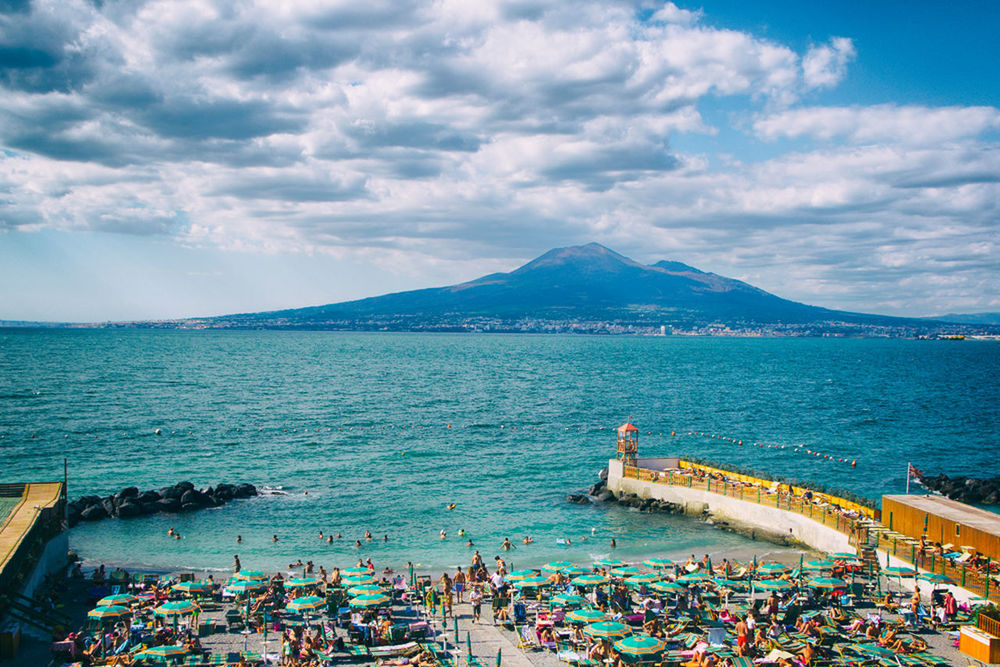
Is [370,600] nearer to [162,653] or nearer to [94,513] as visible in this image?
[162,653]

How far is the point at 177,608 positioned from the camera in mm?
23438

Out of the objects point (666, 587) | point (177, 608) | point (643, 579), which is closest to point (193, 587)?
point (177, 608)

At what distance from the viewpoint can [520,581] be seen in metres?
27.0

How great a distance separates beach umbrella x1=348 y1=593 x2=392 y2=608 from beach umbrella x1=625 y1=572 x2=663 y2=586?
8469mm

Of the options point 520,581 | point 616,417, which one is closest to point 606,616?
point 520,581

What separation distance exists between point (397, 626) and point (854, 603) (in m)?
14.9

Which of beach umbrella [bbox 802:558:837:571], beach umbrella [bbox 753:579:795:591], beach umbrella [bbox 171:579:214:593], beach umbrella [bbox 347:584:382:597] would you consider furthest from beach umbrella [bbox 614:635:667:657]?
beach umbrella [bbox 171:579:214:593]

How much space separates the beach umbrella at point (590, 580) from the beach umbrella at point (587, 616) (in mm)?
2535

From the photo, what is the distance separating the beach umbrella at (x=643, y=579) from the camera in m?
26.8

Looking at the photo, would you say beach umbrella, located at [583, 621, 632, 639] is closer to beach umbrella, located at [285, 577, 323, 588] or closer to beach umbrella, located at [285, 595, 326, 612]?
beach umbrella, located at [285, 595, 326, 612]

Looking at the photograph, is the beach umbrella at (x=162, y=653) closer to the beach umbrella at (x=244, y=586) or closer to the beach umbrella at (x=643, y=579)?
the beach umbrella at (x=244, y=586)

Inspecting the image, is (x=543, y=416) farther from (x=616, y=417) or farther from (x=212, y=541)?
(x=212, y=541)

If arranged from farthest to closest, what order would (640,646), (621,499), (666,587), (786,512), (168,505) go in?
(621,499) < (168,505) < (786,512) < (666,587) < (640,646)

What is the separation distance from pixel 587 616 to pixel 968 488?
1480 inches
